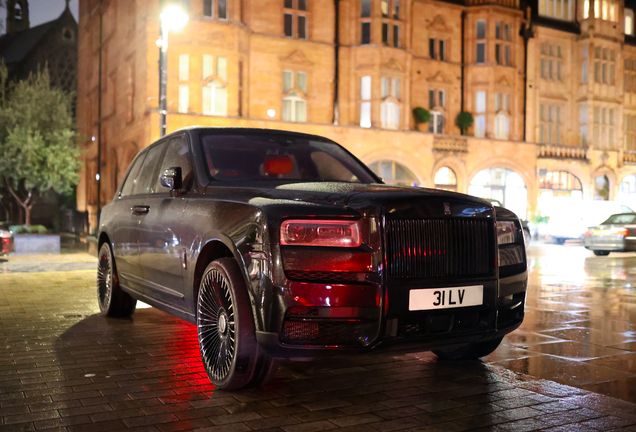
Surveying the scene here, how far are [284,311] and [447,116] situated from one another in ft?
106

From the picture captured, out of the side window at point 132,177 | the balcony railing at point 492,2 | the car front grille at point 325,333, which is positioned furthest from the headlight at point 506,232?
the balcony railing at point 492,2

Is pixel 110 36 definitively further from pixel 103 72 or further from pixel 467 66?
pixel 467 66

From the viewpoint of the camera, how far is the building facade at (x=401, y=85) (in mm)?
28078

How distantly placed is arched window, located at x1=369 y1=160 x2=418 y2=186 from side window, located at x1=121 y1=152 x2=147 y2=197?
25.0 metres

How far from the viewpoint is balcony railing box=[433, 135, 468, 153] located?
110 feet

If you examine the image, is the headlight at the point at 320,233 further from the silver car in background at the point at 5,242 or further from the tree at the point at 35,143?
the tree at the point at 35,143

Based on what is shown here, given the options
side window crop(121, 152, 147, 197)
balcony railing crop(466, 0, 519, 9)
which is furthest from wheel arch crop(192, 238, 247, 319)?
balcony railing crop(466, 0, 519, 9)

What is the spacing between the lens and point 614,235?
832 inches

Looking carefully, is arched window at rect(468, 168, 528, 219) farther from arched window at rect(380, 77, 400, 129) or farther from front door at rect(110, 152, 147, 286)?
front door at rect(110, 152, 147, 286)

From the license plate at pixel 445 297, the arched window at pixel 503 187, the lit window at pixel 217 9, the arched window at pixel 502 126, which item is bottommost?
the license plate at pixel 445 297

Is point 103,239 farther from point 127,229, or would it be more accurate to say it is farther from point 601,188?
point 601,188

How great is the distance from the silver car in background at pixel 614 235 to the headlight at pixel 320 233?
755 inches

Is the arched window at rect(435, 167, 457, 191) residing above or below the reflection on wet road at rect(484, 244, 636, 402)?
above

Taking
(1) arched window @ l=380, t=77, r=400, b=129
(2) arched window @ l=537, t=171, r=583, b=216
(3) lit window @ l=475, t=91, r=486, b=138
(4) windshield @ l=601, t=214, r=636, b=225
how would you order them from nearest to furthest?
1. (4) windshield @ l=601, t=214, r=636, b=225
2. (1) arched window @ l=380, t=77, r=400, b=129
3. (3) lit window @ l=475, t=91, r=486, b=138
4. (2) arched window @ l=537, t=171, r=583, b=216
